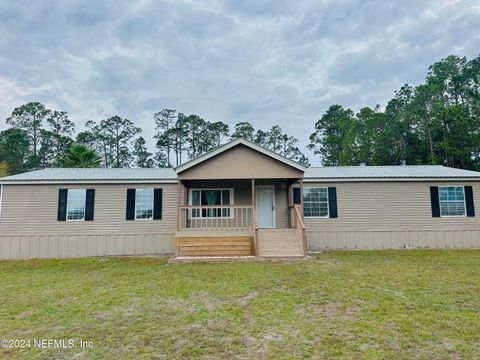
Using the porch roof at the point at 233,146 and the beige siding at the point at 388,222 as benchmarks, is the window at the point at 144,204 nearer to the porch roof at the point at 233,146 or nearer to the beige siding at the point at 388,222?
the porch roof at the point at 233,146

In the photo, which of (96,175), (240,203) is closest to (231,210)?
(240,203)

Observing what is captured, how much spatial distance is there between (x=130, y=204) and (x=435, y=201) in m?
12.9

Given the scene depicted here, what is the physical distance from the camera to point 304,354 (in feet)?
11.4

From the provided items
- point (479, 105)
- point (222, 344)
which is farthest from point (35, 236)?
point (479, 105)

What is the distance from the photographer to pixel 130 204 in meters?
12.0

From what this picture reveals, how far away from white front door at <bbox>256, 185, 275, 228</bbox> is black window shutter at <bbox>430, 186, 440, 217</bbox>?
678 cm

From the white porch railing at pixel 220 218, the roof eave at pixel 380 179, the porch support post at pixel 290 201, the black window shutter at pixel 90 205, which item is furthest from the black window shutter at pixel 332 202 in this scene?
the black window shutter at pixel 90 205

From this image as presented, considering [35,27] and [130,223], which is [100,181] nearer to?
[130,223]

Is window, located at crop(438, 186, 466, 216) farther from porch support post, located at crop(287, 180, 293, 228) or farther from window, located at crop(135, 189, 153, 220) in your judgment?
window, located at crop(135, 189, 153, 220)

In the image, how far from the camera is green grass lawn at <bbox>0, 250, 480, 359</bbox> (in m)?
3.65

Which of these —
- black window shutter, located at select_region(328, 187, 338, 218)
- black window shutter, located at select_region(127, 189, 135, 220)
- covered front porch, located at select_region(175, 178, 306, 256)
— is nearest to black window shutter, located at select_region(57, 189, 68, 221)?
black window shutter, located at select_region(127, 189, 135, 220)

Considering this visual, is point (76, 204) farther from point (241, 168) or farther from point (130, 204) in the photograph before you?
point (241, 168)

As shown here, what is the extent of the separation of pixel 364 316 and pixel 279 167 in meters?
6.93

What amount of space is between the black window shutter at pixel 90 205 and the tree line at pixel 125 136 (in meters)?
26.4
